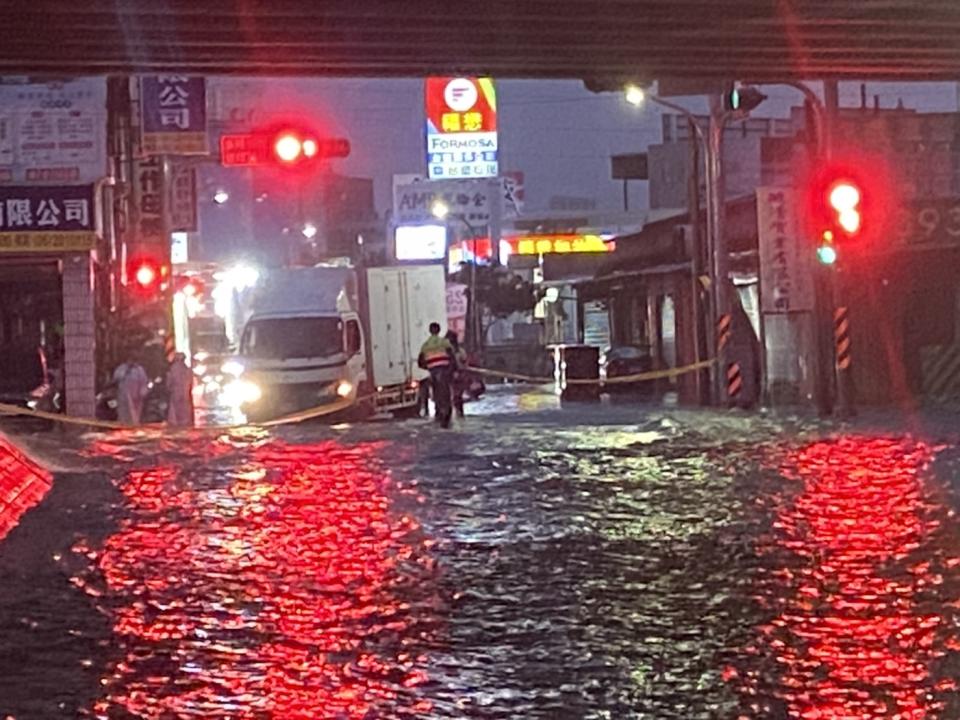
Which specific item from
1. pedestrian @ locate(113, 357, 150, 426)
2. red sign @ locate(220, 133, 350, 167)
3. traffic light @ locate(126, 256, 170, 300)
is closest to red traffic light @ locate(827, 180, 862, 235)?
red sign @ locate(220, 133, 350, 167)

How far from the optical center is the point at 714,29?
15.1 meters

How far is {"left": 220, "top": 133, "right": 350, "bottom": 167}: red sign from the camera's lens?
71.6ft

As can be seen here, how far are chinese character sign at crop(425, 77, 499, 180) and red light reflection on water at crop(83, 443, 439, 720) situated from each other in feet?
137

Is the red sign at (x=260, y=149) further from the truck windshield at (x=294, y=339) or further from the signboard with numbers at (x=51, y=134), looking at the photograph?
the signboard with numbers at (x=51, y=134)

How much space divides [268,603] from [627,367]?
32.2 meters

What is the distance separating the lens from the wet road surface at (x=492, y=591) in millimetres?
7652

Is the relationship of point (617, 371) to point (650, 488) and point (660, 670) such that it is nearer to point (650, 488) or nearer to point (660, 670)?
point (650, 488)

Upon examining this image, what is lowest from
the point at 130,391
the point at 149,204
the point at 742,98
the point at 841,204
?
the point at 130,391

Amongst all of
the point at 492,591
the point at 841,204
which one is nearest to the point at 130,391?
the point at 841,204

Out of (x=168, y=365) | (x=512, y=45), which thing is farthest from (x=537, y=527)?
(x=168, y=365)

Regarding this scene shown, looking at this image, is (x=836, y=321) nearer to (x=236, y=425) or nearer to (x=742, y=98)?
(x=742, y=98)

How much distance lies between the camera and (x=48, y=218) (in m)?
30.4

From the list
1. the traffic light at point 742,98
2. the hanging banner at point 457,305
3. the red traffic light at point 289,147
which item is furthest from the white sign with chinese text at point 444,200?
the red traffic light at point 289,147

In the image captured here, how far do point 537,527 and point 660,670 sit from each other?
5.72 metres
